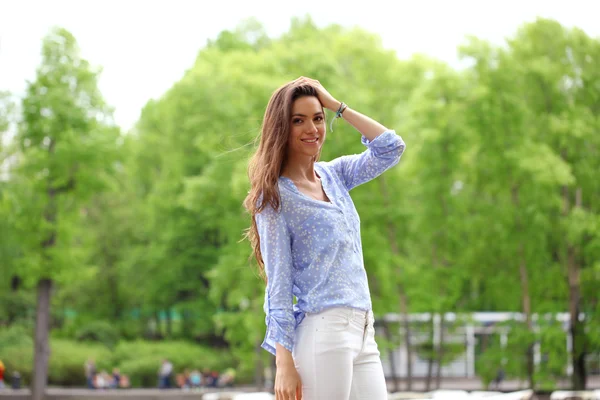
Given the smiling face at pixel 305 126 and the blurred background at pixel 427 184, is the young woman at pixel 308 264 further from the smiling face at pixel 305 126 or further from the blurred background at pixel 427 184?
the blurred background at pixel 427 184

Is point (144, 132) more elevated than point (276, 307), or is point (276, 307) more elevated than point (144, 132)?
point (144, 132)

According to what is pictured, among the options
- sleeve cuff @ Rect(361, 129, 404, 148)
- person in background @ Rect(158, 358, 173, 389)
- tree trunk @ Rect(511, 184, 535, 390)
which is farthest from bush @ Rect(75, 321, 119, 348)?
sleeve cuff @ Rect(361, 129, 404, 148)

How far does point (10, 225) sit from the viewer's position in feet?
70.8

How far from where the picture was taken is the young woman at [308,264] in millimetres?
2639

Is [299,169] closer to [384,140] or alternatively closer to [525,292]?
[384,140]

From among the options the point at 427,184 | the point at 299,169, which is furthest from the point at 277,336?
the point at 427,184

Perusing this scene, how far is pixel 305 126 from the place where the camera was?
9.18 feet

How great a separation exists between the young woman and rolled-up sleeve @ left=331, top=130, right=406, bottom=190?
19cm

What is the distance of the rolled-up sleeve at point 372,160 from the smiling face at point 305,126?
222 mm

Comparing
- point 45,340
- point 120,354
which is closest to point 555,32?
point 45,340

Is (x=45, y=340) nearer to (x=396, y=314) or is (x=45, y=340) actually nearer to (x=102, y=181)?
(x=102, y=181)

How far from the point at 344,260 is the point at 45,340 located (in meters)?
20.6

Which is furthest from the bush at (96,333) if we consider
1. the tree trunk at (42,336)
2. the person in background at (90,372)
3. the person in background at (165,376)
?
the tree trunk at (42,336)

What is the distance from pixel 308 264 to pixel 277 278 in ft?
0.40
